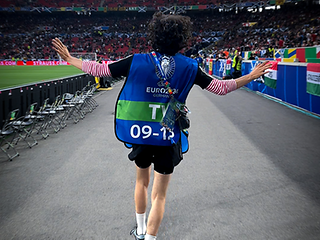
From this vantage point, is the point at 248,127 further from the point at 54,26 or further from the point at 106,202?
the point at 54,26

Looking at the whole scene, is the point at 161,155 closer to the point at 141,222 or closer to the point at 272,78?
the point at 141,222

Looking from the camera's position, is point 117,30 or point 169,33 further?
point 117,30

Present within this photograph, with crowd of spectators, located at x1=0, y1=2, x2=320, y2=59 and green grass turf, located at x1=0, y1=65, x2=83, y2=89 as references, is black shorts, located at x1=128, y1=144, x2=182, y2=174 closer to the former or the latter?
green grass turf, located at x1=0, y1=65, x2=83, y2=89

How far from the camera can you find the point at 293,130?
24.7 feet

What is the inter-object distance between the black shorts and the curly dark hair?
764mm

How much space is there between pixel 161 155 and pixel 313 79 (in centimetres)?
800

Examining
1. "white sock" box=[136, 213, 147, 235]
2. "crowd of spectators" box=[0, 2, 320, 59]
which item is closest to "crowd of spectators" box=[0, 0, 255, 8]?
"crowd of spectators" box=[0, 2, 320, 59]

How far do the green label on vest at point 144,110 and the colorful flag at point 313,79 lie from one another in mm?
7638

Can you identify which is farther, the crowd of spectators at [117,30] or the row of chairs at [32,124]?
the crowd of spectators at [117,30]

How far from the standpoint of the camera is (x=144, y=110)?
2369 mm

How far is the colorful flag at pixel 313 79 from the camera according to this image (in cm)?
857

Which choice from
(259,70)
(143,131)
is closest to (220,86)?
(259,70)

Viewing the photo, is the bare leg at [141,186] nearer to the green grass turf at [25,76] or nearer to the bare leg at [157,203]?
the bare leg at [157,203]

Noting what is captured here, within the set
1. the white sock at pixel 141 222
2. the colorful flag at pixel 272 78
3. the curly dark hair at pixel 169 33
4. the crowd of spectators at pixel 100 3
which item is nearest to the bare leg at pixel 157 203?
the white sock at pixel 141 222
